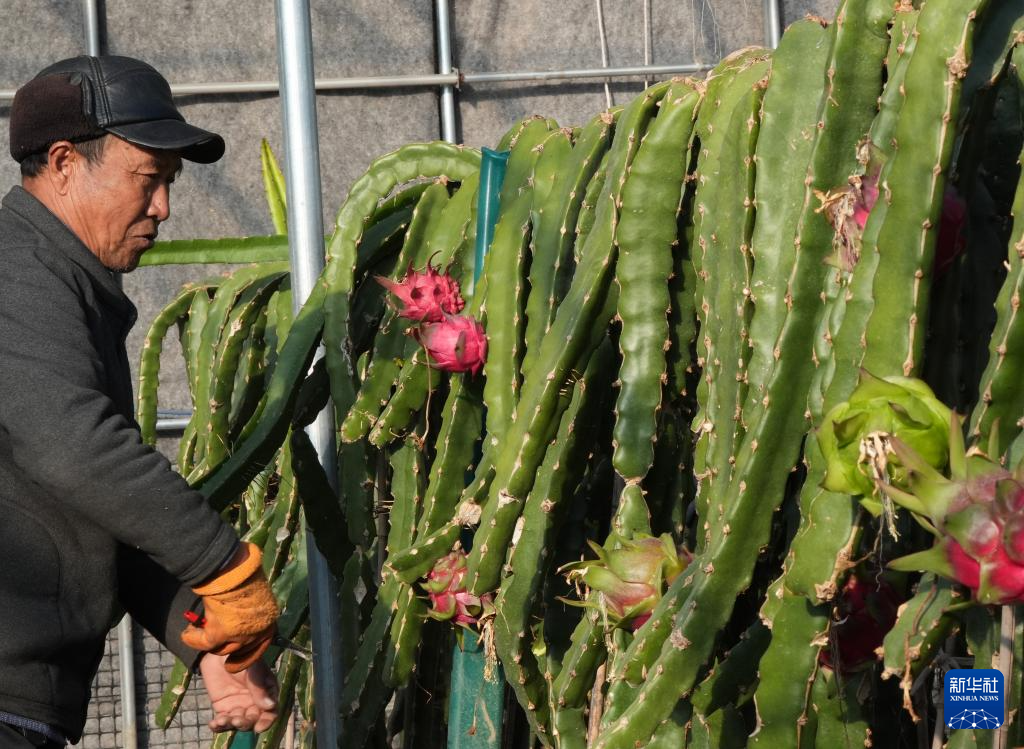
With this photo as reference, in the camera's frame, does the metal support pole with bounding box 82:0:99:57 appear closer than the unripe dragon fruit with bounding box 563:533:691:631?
No

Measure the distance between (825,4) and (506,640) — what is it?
422cm

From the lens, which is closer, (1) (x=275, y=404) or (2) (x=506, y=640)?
(2) (x=506, y=640)

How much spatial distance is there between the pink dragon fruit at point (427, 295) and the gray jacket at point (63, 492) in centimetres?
62

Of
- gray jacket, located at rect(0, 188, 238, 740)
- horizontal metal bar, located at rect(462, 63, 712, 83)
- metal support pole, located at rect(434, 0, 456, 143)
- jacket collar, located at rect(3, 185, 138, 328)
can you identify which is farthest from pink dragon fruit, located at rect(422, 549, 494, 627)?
horizontal metal bar, located at rect(462, 63, 712, 83)

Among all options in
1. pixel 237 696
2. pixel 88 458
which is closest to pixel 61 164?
pixel 88 458

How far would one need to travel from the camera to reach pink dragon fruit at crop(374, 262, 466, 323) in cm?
249

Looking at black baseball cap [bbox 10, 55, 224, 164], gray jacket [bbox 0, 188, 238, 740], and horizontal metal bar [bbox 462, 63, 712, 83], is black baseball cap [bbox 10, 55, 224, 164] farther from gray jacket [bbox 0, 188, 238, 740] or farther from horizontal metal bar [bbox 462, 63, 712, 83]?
horizontal metal bar [bbox 462, 63, 712, 83]

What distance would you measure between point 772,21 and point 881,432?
450 centimetres

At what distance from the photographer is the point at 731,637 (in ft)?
6.07


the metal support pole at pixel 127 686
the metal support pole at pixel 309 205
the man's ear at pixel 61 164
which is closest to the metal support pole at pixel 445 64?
the metal support pole at pixel 127 686

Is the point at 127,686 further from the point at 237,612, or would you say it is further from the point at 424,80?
the point at 237,612

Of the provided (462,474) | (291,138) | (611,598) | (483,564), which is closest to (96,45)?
(291,138)

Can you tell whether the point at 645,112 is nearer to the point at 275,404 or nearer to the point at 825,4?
the point at 275,404

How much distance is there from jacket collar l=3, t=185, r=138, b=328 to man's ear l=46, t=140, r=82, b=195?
0.16ft
